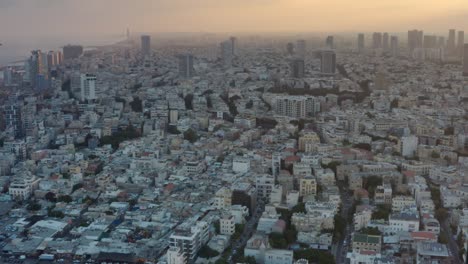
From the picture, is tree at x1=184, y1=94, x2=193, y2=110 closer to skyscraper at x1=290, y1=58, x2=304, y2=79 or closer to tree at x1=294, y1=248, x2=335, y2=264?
skyscraper at x1=290, y1=58, x2=304, y2=79

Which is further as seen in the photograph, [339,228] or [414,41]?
[414,41]

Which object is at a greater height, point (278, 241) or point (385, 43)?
point (385, 43)

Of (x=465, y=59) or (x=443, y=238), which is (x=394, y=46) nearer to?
(x=465, y=59)

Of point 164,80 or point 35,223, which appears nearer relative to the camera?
point 35,223

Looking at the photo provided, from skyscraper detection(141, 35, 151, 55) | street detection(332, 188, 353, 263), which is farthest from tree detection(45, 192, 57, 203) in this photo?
skyscraper detection(141, 35, 151, 55)

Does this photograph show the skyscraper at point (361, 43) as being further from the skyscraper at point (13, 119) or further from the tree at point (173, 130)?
the skyscraper at point (13, 119)

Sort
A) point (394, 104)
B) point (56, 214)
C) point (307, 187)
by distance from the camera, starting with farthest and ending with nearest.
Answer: point (394, 104) → point (307, 187) → point (56, 214)

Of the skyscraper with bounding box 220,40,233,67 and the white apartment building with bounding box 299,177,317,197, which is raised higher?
the skyscraper with bounding box 220,40,233,67

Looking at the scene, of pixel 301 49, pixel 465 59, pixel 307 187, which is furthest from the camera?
pixel 301 49

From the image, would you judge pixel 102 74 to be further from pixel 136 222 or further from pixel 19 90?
pixel 136 222

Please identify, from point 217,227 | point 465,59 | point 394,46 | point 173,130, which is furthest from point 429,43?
point 217,227

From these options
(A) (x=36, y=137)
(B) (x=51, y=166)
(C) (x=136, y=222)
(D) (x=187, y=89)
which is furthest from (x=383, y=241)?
(D) (x=187, y=89)
